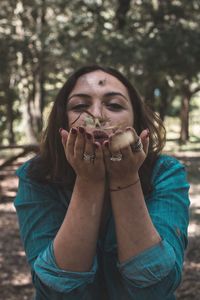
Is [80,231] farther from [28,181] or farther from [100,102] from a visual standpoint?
[100,102]

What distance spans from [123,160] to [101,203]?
195mm

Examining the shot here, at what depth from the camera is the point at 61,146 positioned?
179 centimetres

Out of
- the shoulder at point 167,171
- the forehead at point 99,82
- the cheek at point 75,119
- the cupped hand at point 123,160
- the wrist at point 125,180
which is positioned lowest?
the shoulder at point 167,171

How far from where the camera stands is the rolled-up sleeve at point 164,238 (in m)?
1.36

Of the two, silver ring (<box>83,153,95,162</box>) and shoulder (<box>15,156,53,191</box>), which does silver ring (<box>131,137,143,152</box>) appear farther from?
shoulder (<box>15,156,53,191</box>)

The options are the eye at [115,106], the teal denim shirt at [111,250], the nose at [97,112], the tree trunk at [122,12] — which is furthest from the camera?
the tree trunk at [122,12]

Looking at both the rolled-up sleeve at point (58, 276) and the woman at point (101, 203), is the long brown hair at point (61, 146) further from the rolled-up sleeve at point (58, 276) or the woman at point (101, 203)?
the rolled-up sleeve at point (58, 276)

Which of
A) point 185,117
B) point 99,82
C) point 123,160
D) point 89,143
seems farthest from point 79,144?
point 185,117

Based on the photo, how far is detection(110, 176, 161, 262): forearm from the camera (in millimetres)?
1353

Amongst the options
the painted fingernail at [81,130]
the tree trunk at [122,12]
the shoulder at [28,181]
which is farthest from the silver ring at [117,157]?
the tree trunk at [122,12]

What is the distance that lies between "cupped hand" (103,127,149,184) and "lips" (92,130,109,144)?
0.05 metres

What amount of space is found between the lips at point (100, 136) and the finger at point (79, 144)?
0.06 metres

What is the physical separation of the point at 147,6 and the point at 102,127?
10.7 m

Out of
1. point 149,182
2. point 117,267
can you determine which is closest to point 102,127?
point 149,182
